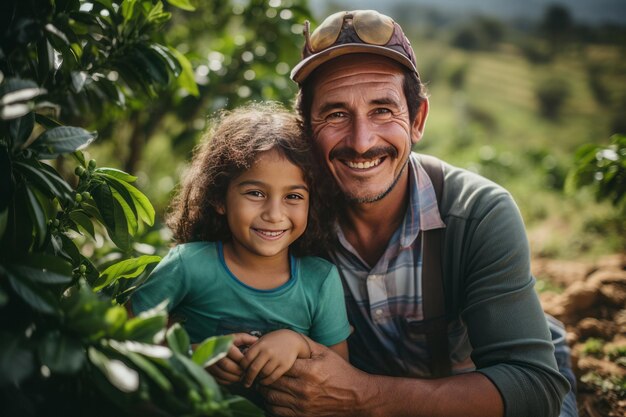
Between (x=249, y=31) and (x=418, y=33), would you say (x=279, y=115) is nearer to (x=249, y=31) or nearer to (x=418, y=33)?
(x=249, y=31)

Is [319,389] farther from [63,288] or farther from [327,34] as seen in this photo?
[327,34]

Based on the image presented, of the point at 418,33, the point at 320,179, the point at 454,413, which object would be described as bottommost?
the point at 454,413

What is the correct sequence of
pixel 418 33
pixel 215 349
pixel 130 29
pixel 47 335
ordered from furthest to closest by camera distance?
pixel 418 33 → pixel 130 29 → pixel 215 349 → pixel 47 335

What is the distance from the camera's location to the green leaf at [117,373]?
992mm

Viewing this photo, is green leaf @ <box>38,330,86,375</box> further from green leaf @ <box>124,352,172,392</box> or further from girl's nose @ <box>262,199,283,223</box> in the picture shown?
girl's nose @ <box>262,199,283,223</box>

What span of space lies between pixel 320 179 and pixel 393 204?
0.43 metres

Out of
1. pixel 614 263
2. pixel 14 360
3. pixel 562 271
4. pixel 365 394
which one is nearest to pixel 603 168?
pixel 365 394

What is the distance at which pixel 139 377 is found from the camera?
114cm

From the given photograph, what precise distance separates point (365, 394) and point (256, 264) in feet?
2.20

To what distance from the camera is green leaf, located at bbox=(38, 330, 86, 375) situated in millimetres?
1031

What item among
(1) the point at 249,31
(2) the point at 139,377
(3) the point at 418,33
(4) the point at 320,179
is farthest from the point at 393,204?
(3) the point at 418,33

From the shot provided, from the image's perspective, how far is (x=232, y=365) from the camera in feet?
5.68

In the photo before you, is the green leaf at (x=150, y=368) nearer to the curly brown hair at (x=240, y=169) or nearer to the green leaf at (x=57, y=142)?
the green leaf at (x=57, y=142)

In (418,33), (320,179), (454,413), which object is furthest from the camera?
(418,33)
